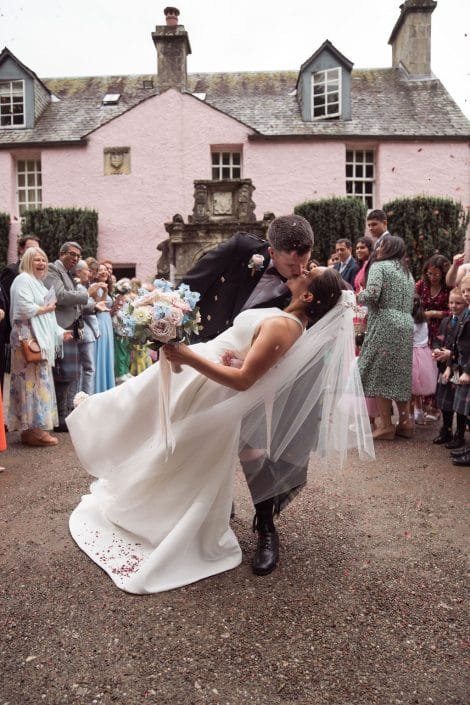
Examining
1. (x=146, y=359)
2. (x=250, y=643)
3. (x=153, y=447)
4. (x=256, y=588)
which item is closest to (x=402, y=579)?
(x=256, y=588)

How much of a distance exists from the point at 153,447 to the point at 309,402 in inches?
37.6

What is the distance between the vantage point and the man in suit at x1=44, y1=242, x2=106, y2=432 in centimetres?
636

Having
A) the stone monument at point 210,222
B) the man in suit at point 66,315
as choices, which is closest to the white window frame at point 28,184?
the stone monument at point 210,222

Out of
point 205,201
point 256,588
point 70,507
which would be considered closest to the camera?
point 256,588

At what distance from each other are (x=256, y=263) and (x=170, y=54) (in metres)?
19.3

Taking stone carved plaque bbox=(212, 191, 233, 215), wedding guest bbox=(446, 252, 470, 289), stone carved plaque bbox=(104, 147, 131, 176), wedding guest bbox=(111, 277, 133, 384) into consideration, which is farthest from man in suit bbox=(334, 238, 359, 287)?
stone carved plaque bbox=(104, 147, 131, 176)

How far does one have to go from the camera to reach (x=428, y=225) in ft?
57.5

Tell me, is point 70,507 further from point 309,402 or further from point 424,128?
point 424,128

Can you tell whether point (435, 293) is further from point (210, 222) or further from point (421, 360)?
point (210, 222)

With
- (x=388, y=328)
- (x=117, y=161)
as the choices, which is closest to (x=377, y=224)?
(x=388, y=328)

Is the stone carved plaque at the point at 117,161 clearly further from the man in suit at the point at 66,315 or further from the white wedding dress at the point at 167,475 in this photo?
the white wedding dress at the point at 167,475

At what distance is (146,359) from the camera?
9984 millimetres

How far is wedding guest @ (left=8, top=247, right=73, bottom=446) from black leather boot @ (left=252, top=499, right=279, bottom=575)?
11.1 ft

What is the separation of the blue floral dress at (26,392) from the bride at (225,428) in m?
2.73
